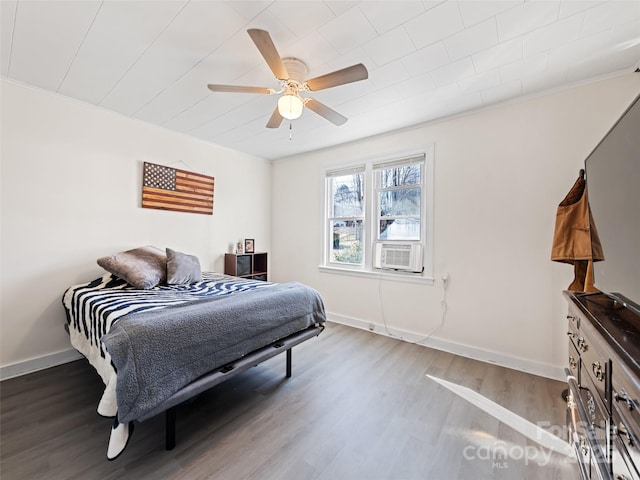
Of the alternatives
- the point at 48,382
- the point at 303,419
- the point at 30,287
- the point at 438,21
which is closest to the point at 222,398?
the point at 303,419

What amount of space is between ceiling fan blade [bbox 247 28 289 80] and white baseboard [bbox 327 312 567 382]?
2957 mm

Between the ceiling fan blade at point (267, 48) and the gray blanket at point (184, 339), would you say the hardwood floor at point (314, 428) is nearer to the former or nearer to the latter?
the gray blanket at point (184, 339)

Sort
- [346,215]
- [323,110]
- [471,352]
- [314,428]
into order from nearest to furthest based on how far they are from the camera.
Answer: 1. [314,428]
2. [323,110]
3. [471,352]
4. [346,215]

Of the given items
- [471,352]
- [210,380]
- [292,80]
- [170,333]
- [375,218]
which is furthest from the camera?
[375,218]

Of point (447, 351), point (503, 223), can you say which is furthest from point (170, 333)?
point (503, 223)

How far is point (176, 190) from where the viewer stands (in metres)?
3.39

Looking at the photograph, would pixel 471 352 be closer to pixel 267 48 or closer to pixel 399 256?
pixel 399 256

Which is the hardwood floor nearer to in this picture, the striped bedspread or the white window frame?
the striped bedspread

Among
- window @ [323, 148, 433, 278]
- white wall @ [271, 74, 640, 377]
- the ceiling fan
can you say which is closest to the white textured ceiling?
the ceiling fan

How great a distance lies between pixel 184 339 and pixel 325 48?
2.09 meters

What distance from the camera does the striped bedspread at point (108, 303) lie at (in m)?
1.55

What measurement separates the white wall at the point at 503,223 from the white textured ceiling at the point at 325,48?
10.0 inches

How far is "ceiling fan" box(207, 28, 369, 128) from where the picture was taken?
5.07 feet

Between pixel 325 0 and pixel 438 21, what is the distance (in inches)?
27.8
